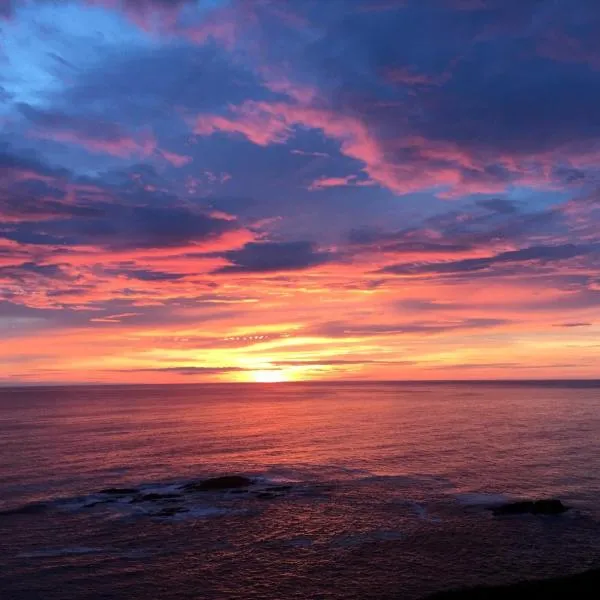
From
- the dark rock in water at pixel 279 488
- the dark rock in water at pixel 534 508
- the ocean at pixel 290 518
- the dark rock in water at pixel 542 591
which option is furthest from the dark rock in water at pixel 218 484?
the dark rock in water at pixel 542 591

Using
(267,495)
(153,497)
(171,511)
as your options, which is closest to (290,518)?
(267,495)

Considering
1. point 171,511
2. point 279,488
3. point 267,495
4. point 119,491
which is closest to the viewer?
point 171,511

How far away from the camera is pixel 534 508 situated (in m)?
A: 45.0

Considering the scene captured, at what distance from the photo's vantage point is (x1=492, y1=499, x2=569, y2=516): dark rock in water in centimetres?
4459

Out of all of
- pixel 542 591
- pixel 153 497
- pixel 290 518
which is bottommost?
pixel 290 518

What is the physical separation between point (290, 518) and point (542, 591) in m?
21.7

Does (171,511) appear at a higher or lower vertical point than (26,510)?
lower

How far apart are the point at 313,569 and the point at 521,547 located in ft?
47.9

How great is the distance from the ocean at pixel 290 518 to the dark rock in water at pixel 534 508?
101 centimetres

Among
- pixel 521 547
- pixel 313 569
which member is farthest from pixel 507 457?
pixel 313 569

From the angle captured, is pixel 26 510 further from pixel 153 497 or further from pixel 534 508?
pixel 534 508

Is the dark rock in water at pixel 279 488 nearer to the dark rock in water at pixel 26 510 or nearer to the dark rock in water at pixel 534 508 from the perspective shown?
the dark rock in water at pixel 534 508

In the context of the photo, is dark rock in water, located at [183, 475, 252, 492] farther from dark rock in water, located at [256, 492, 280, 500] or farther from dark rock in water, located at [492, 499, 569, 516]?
dark rock in water, located at [492, 499, 569, 516]

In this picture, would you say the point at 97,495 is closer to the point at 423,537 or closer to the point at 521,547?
the point at 423,537
